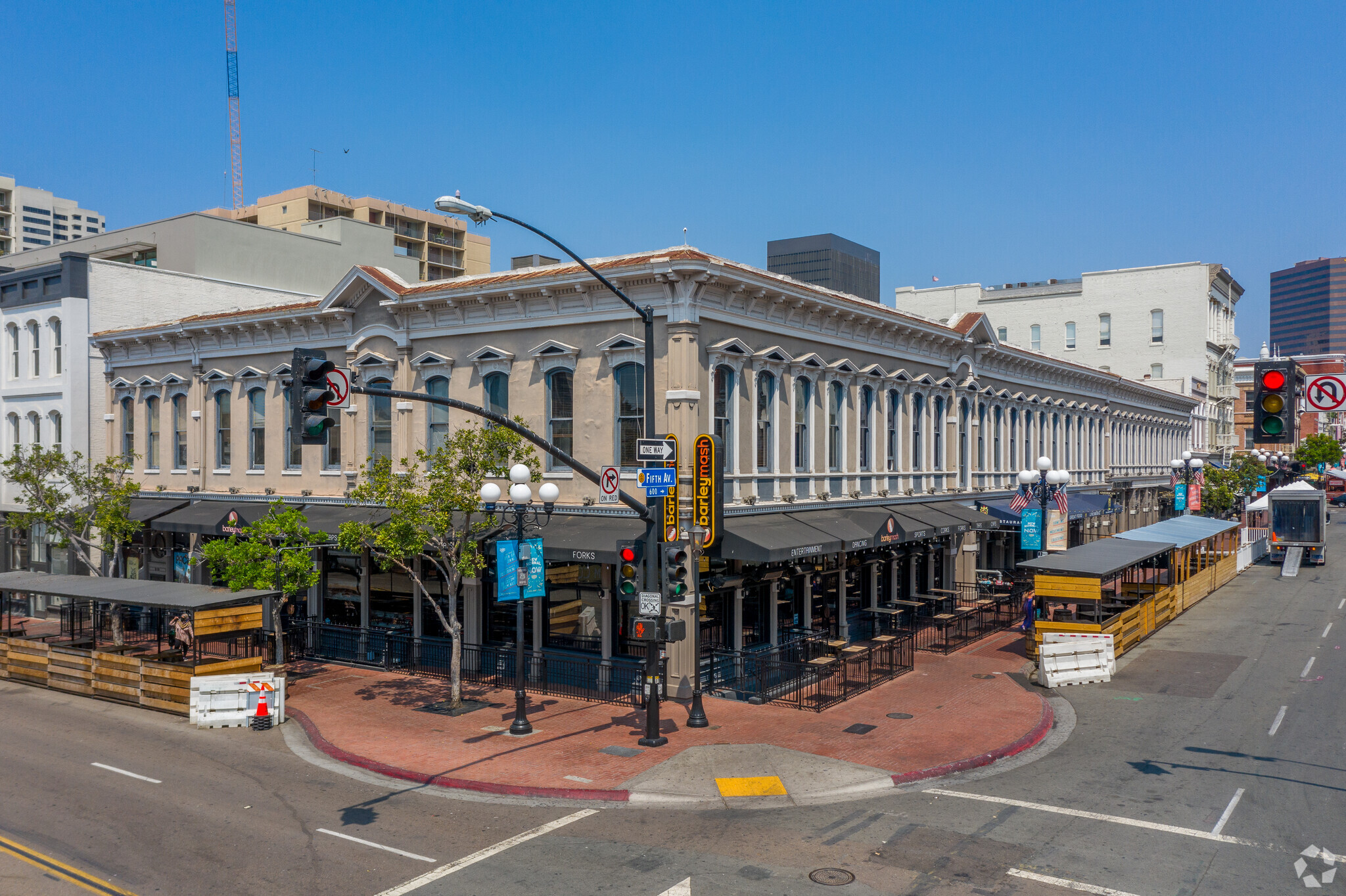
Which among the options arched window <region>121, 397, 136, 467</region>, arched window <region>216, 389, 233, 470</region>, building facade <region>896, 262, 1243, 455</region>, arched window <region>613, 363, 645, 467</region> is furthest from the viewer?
building facade <region>896, 262, 1243, 455</region>

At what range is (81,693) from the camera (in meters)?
22.4

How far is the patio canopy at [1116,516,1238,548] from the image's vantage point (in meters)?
32.8

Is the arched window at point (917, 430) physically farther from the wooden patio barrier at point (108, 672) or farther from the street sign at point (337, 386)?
the street sign at point (337, 386)

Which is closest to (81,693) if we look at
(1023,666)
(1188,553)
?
(1023,666)

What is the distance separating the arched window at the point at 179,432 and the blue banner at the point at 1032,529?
26107 mm

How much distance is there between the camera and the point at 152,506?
31.1 m

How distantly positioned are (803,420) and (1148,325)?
55436 millimetres

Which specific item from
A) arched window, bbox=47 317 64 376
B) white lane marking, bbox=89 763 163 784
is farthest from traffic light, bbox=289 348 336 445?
arched window, bbox=47 317 64 376

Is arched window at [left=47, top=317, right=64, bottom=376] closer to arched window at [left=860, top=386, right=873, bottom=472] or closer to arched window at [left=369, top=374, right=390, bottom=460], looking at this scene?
arched window at [left=369, top=374, right=390, bottom=460]

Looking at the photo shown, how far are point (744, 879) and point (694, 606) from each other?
8.97 metres

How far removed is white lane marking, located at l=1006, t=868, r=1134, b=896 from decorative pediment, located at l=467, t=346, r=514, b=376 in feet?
54.3

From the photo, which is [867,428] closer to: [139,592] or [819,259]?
[139,592]

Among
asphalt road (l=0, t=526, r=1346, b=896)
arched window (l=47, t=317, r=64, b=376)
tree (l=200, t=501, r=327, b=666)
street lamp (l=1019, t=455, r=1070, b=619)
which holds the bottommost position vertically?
asphalt road (l=0, t=526, r=1346, b=896)

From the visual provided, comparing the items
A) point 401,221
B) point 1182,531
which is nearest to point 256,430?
point 1182,531
